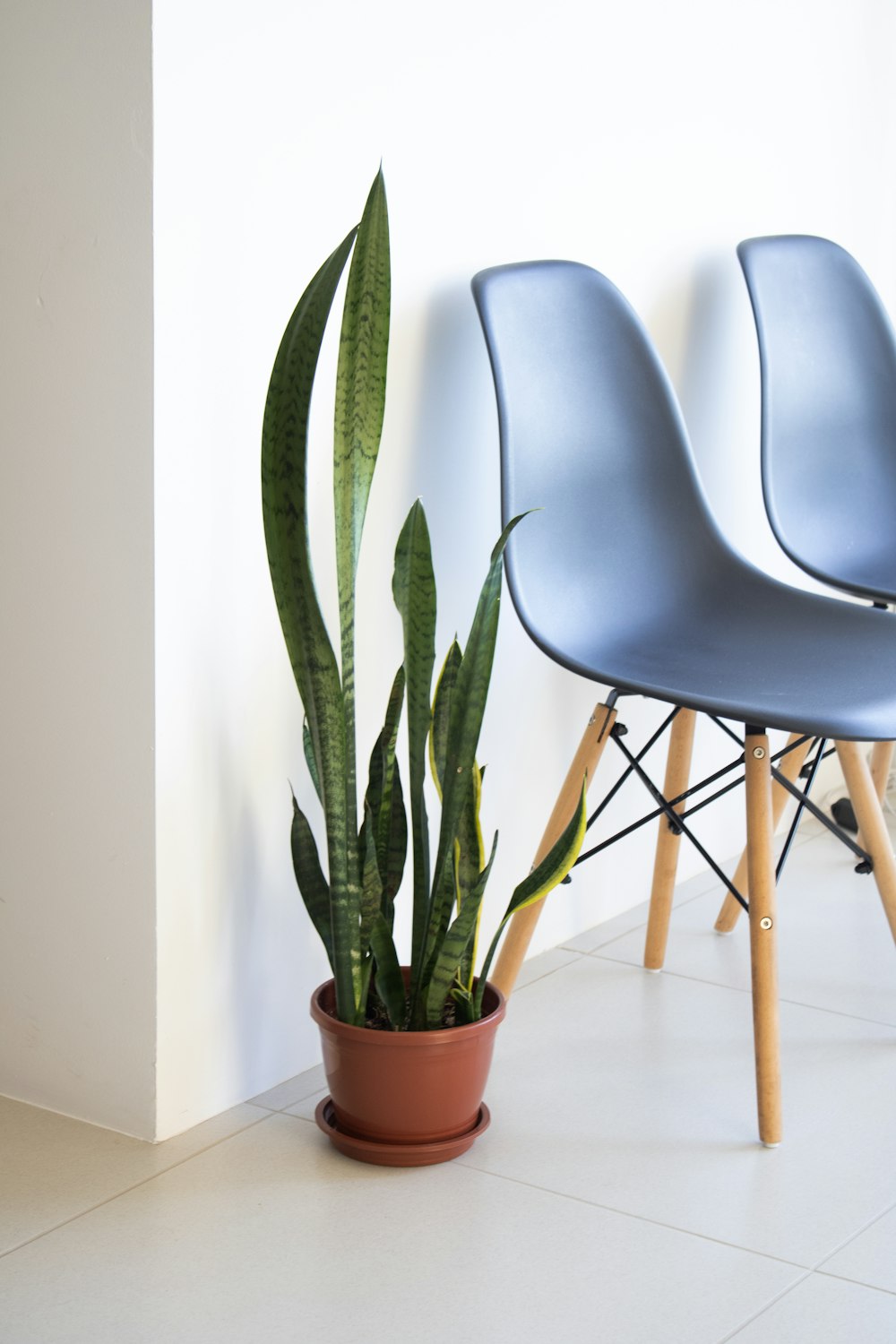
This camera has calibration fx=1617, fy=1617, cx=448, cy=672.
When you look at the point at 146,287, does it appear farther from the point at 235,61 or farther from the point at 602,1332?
the point at 602,1332

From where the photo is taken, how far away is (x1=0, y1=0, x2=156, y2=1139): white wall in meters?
1.63

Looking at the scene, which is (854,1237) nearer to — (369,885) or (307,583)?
(369,885)

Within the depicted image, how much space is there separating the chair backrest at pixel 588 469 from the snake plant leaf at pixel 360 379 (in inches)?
14.7

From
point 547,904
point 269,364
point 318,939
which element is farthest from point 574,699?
point 269,364

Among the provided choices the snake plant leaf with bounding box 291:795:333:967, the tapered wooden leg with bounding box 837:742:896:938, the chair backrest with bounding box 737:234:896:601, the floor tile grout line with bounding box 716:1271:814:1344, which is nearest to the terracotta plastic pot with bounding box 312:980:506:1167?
the snake plant leaf with bounding box 291:795:333:967

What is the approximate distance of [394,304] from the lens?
6.30 ft

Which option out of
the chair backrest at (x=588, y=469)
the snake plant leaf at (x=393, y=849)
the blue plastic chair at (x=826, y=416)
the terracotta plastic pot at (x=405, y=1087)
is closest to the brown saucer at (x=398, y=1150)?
the terracotta plastic pot at (x=405, y=1087)

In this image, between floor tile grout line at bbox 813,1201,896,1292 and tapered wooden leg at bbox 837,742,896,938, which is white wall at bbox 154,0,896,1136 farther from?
floor tile grout line at bbox 813,1201,896,1292

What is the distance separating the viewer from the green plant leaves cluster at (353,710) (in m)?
1.54

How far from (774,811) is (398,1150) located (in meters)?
0.94

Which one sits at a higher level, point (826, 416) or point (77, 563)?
point (826, 416)

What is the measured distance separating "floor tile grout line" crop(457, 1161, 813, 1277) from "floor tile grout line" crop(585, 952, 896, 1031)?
535mm

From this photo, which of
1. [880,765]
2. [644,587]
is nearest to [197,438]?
[644,587]

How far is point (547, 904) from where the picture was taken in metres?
2.39
